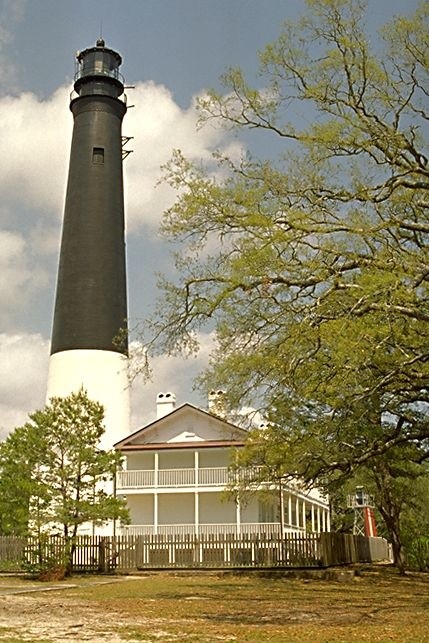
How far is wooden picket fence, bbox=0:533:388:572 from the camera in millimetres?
28575

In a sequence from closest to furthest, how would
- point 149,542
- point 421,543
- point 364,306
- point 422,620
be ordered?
point 422,620 < point 364,306 < point 149,542 < point 421,543

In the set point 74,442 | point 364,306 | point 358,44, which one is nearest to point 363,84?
point 358,44

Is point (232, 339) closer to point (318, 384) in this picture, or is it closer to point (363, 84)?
point (318, 384)

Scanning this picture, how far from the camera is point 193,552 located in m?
29.6

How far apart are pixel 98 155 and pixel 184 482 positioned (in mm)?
14618

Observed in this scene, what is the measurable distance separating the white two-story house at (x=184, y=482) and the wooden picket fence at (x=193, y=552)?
10.2ft

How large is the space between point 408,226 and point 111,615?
8.79 metres

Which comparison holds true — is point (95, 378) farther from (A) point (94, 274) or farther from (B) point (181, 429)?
(B) point (181, 429)

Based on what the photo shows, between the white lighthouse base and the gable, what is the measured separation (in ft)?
4.52

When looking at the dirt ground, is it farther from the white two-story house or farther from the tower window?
the tower window

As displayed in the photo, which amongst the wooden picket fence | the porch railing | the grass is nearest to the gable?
the porch railing

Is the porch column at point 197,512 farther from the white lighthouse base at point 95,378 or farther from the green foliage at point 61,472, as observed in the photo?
the green foliage at point 61,472

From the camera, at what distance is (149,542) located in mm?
29812

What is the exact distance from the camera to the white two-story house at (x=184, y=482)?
33.8 m
